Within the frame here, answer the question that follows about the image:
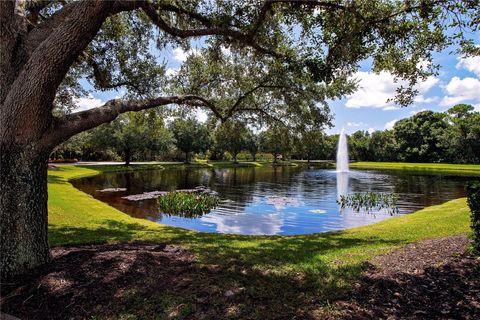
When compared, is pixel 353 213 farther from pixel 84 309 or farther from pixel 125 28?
pixel 84 309

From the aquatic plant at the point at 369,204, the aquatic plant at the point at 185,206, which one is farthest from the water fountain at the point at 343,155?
the aquatic plant at the point at 185,206

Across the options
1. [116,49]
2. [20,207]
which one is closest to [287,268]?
[20,207]

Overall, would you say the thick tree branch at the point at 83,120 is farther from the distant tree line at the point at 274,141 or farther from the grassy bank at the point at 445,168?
the grassy bank at the point at 445,168

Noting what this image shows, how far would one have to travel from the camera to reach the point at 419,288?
496cm

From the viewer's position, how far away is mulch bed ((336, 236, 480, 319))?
167 inches

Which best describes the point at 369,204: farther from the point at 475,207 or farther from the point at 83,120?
the point at 83,120

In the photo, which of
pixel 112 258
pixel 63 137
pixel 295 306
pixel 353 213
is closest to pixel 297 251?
pixel 295 306

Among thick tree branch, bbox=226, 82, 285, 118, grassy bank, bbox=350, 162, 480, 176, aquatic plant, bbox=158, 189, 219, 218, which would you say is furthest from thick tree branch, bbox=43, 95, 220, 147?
grassy bank, bbox=350, 162, 480, 176

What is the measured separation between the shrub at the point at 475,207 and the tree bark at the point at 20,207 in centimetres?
827

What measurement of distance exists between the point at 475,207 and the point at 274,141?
9049 millimetres

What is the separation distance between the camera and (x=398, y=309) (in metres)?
4.34

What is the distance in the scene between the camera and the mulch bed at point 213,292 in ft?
14.0

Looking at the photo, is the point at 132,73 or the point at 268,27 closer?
the point at 268,27

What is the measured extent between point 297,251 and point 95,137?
52700 mm
